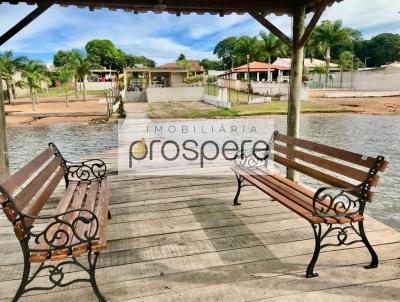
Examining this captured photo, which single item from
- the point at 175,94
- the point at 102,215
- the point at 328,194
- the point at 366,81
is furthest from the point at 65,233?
the point at 366,81

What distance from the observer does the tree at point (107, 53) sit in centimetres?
12034

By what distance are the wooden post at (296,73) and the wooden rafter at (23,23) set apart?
3.71 meters

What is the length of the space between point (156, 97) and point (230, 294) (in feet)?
125

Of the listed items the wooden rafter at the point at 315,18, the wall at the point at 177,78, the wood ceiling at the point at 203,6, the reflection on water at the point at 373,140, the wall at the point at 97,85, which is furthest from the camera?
the wall at the point at 97,85

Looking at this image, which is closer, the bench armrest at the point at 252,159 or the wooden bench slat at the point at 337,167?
the wooden bench slat at the point at 337,167

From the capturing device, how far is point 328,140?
1605 centimetres

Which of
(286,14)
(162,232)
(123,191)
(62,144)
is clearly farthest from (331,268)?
(62,144)

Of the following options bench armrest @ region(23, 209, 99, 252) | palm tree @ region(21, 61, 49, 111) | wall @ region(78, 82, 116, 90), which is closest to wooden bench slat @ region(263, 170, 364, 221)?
bench armrest @ region(23, 209, 99, 252)

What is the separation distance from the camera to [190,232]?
4.25 metres

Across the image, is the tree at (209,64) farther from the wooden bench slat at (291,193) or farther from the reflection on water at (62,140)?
the wooden bench slat at (291,193)

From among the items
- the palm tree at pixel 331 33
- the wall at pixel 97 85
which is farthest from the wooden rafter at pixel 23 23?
the wall at pixel 97 85

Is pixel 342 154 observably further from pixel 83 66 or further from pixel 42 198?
pixel 83 66

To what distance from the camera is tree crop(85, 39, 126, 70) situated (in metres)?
120

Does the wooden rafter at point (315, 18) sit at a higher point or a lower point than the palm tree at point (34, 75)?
lower
